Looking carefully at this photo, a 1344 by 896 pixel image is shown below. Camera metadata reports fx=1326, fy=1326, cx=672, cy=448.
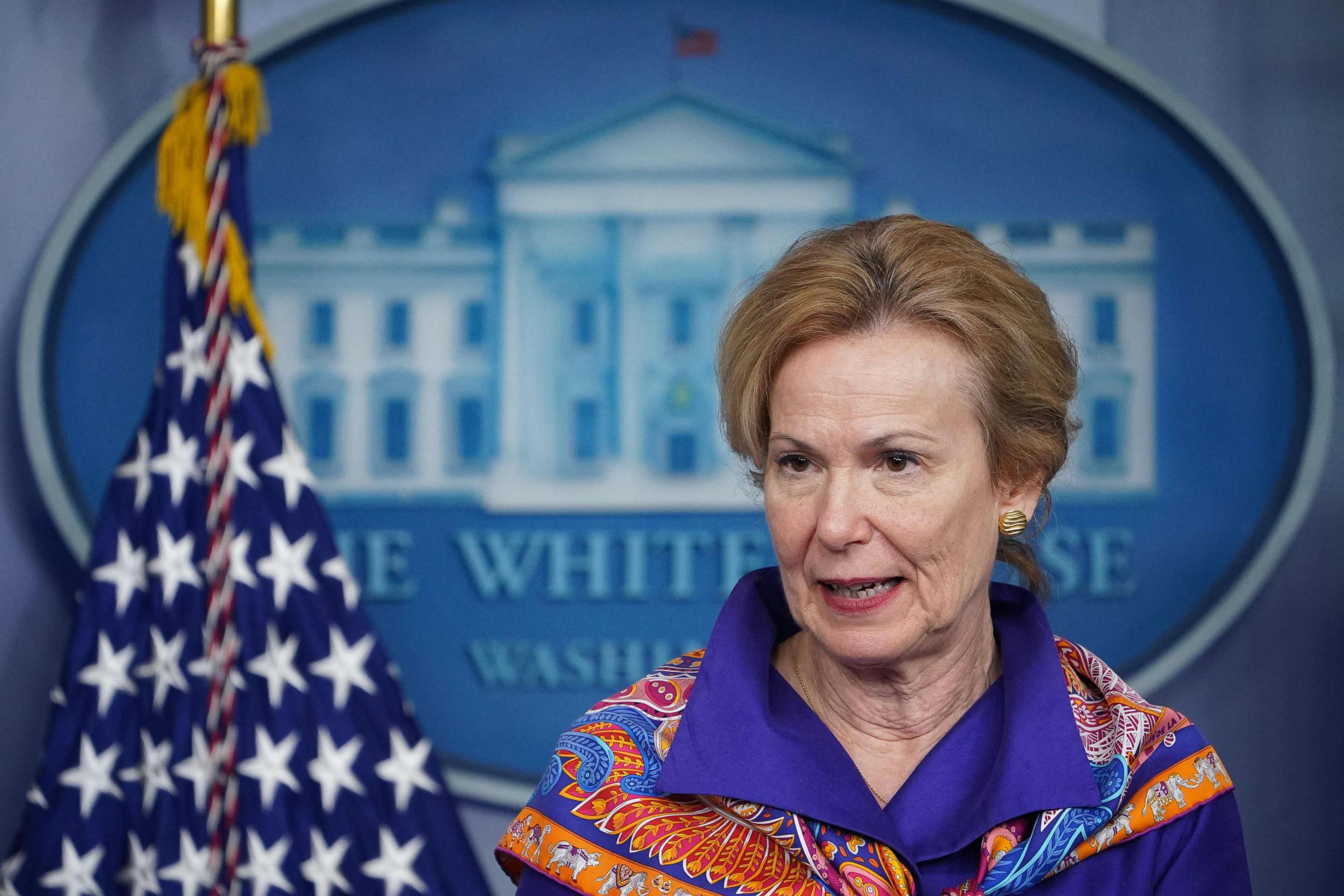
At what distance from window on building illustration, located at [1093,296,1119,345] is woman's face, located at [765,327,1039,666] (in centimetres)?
131

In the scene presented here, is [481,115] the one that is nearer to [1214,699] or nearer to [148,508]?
[148,508]

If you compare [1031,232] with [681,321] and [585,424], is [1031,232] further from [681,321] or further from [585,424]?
[585,424]

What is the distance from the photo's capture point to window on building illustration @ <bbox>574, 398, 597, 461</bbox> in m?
2.69

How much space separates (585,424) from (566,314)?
0.23 metres

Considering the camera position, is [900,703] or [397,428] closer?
[900,703]

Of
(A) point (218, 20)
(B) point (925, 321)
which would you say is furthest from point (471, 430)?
(B) point (925, 321)

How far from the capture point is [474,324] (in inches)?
106

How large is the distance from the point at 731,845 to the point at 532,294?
4.94ft

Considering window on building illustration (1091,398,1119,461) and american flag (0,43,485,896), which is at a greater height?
window on building illustration (1091,398,1119,461)

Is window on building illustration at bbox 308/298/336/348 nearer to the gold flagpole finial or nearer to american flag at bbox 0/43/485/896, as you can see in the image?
american flag at bbox 0/43/485/896

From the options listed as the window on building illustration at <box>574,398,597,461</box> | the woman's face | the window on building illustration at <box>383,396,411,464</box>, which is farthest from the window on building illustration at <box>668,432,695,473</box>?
the woman's face

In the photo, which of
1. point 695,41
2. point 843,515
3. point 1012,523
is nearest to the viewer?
point 843,515

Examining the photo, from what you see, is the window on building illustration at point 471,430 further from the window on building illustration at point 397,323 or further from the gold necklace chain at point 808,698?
the gold necklace chain at point 808,698

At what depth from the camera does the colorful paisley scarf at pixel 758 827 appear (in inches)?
54.0
